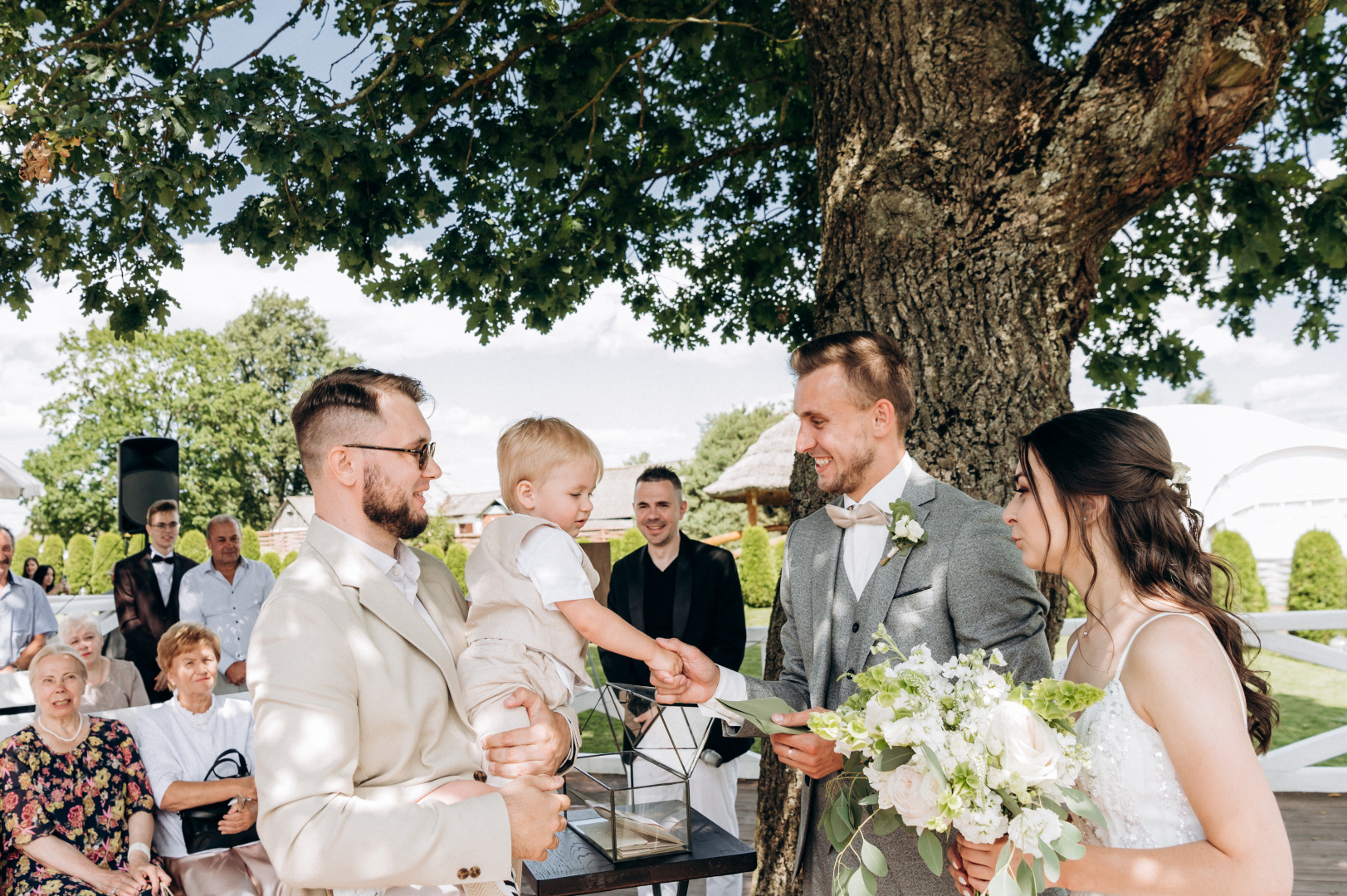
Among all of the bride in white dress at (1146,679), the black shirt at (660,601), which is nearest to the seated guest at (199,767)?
the black shirt at (660,601)

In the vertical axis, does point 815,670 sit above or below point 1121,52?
below

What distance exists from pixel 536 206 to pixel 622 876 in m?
5.33

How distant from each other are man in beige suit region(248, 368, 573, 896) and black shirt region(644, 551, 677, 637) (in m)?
2.89

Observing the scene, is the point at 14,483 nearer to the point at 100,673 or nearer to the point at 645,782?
the point at 100,673

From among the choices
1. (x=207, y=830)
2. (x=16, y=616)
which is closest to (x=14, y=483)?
(x=16, y=616)

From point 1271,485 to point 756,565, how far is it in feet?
37.5

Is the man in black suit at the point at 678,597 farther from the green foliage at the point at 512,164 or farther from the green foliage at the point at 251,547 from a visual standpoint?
the green foliage at the point at 251,547

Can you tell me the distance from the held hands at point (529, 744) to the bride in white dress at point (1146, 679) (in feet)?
3.37

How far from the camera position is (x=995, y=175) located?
339cm

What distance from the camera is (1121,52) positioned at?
3121mm

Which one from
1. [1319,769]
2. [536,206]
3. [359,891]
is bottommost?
[1319,769]

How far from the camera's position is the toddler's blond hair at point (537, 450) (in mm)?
2779

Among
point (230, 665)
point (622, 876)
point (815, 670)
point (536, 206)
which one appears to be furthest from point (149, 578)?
point (815, 670)

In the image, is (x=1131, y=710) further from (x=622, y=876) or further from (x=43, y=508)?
(x=43, y=508)
